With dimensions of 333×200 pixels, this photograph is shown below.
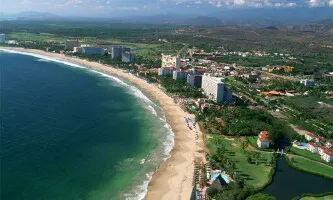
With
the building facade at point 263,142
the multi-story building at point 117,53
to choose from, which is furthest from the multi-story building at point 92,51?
the building facade at point 263,142

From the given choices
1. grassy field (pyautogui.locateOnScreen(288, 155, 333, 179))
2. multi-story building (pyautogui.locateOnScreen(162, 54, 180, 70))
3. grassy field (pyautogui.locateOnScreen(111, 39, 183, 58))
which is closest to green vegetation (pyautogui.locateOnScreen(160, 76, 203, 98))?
multi-story building (pyautogui.locateOnScreen(162, 54, 180, 70))

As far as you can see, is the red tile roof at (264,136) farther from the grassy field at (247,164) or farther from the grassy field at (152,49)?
the grassy field at (152,49)

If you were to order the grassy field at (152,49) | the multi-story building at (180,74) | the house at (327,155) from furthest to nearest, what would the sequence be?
the grassy field at (152,49), the multi-story building at (180,74), the house at (327,155)

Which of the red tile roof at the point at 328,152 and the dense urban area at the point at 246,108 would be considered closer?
the dense urban area at the point at 246,108

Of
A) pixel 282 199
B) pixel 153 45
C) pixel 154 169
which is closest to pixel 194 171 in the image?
pixel 154 169

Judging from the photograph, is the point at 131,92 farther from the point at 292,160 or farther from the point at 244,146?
the point at 292,160

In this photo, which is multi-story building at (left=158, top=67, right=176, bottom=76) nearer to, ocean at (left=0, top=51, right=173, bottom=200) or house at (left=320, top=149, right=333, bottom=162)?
ocean at (left=0, top=51, right=173, bottom=200)
